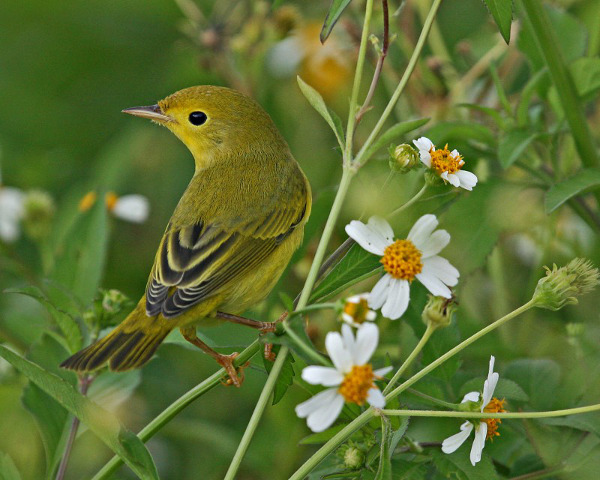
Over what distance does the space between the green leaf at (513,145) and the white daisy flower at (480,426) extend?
65 cm

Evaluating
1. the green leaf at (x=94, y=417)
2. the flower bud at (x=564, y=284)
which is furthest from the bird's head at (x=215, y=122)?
the flower bud at (x=564, y=284)

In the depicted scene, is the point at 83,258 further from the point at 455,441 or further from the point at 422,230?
the point at 455,441

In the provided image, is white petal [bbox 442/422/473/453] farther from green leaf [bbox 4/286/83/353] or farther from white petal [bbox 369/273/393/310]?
green leaf [bbox 4/286/83/353]

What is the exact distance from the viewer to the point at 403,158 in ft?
5.53

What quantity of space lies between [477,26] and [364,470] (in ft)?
8.97

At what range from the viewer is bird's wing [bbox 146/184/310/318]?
2049 mm

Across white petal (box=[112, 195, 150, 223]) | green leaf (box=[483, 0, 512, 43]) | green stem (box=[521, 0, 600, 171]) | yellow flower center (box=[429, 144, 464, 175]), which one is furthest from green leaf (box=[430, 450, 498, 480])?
white petal (box=[112, 195, 150, 223])

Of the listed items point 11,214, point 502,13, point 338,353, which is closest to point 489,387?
point 338,353

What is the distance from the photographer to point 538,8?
2027 millimetres

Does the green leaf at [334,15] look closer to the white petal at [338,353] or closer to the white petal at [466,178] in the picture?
the white petal at [466,178]

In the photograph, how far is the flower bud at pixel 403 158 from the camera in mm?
1686

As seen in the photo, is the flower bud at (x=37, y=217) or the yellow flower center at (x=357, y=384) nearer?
the yellow flower center at (x=357, y=384)

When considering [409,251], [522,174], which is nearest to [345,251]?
[409,251]

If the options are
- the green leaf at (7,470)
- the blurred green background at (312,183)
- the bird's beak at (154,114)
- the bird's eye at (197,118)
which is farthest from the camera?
the bird's eye at (197,118)
